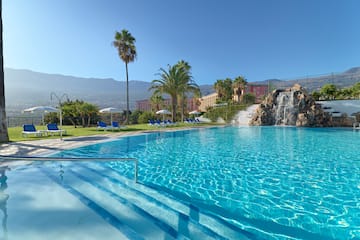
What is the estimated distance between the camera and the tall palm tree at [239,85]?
1695 inches

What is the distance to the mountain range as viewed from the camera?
31094mm

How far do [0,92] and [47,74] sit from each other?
126821 millimetres

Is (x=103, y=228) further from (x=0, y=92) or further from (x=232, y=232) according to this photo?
(x=0, y=92)

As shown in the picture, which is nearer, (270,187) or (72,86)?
(270,187)

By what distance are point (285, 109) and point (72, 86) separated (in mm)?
123055

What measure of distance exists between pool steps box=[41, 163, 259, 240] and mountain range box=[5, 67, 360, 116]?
12.7m

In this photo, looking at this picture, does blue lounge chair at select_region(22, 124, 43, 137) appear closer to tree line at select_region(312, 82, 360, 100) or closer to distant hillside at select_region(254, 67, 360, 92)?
distant hillside at select_region(254, 67, 360, 92)

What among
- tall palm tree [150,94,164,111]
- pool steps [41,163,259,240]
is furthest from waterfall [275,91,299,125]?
pool steps [41,163,259,240]

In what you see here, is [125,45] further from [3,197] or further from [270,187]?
[270,187]

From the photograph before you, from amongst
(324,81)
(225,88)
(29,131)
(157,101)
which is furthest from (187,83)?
(324,81)

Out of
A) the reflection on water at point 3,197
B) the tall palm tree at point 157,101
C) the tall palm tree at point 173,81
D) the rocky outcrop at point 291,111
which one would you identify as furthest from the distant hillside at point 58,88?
the reflection on water at point 3,197

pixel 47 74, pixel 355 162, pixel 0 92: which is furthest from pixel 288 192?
pixel 47 74

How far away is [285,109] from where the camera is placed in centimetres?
2634

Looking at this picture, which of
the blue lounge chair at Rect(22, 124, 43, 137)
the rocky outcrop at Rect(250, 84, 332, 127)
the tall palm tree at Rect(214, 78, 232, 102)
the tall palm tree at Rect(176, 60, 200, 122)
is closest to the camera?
the blue lounge chair at Rect(22, 124, 43, 137)
